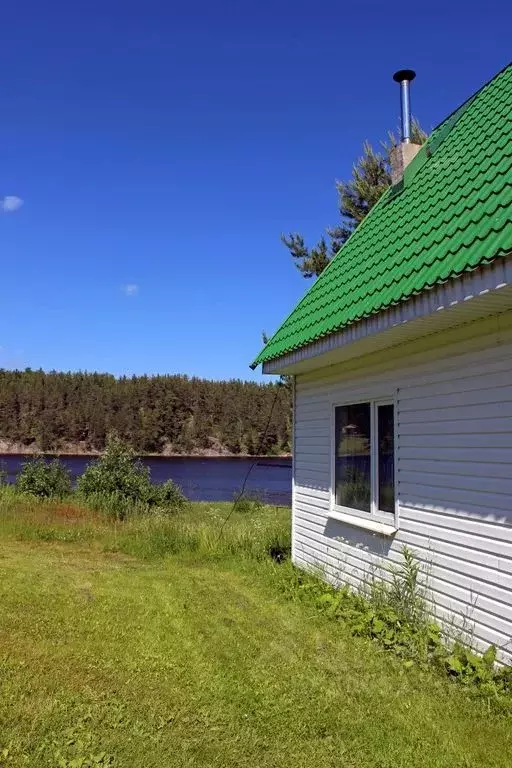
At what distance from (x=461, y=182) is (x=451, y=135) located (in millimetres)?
2112

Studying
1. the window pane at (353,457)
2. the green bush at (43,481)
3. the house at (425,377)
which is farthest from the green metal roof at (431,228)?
the green bush at (43,481)

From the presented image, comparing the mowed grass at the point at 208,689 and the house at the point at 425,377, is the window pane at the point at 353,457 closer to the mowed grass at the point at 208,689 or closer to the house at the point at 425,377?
the house at the point at 425,377

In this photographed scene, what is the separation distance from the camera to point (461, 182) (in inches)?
226

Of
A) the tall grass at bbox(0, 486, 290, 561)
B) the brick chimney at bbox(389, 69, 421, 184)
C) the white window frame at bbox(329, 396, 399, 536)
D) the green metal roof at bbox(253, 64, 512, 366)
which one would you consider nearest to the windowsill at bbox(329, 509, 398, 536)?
the white window frame at bbox(329, 396, 399, 536)

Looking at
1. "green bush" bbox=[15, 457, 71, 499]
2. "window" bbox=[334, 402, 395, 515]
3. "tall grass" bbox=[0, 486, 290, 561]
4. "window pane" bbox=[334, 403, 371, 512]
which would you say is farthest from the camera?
"green bush" bbox=[15, 457, 71, 499]

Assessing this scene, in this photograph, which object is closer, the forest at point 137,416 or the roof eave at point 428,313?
the roof eave at point 428,313

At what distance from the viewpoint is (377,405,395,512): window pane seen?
627cm

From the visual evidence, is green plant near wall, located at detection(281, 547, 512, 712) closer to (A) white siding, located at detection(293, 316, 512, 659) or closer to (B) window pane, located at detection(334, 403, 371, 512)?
(A) white siding, located at detection(293, 316, 512, 659)

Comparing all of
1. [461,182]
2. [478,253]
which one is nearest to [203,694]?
[478,253]

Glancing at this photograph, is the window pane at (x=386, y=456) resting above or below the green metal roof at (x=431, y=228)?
below

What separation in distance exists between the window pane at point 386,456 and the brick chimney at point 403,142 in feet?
11.6

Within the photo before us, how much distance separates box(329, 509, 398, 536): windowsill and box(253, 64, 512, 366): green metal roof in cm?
200

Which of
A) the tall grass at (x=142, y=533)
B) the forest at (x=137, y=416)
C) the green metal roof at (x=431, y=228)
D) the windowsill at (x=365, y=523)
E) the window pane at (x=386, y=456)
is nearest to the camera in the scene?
the green metal roof at (x=431, y=228)

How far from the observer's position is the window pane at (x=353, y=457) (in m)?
6.84
